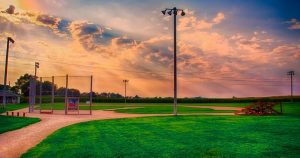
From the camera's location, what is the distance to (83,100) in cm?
8425

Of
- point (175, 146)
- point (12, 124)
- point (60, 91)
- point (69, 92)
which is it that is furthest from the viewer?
point (60, 91)

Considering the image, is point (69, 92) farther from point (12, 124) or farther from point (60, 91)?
point (12, 124)

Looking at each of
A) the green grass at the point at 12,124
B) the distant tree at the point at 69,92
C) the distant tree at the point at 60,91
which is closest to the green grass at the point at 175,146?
the green grass at the point at 12,124

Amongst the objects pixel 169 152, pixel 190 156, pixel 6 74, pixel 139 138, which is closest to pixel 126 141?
pixel 139 138

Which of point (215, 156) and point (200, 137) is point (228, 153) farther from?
point (200, 137)

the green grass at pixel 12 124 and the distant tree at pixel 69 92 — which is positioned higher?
the distant tree at pixel 69 92

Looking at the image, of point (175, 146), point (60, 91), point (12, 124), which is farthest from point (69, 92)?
point (175, 146)

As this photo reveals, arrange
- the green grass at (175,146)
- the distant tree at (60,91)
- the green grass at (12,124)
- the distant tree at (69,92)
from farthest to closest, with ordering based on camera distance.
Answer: the distant tree at (60,91), the distant tree at (69,92), the green grass at (12,124), the green grass at (175,146)

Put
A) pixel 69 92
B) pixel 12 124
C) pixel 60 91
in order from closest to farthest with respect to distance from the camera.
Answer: pixel 12 124 → pixel 69 92 → pixel 60 91

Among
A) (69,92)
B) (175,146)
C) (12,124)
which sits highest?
(69,92)

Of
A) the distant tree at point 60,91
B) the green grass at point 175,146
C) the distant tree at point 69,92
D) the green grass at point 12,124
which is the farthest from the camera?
the distant tree at point 60,91

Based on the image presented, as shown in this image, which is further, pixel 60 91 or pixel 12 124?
pixel 60 91

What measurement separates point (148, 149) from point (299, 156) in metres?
4.71

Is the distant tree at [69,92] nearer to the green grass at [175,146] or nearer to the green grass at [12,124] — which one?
the green grass at [12,124]
